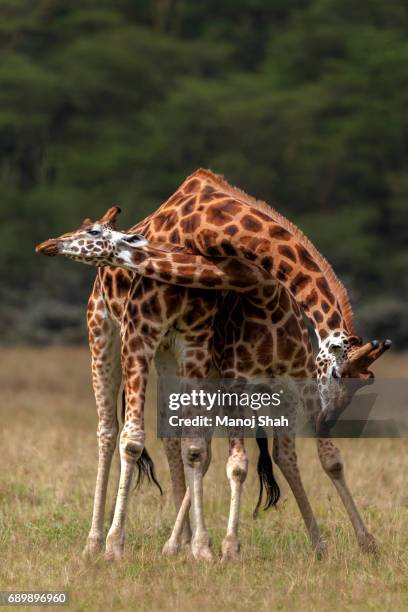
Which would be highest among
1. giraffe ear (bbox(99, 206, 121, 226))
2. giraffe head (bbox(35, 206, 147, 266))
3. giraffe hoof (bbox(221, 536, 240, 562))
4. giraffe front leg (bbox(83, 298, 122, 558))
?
giraffe ear (bbox(99, 206, 121, 226))

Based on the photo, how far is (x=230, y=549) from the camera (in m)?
6.98

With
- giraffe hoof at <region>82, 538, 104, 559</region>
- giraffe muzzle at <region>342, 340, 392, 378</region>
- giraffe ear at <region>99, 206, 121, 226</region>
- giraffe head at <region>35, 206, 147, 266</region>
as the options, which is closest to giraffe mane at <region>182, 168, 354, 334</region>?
giraffe muzzle at <region>342, 340, 392, 378</region>

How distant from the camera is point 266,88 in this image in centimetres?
3491

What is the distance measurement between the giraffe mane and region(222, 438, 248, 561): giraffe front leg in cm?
104

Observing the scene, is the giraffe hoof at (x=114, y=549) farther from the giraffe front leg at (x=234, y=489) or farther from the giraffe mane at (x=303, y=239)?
the giraffe mane at (x=303, y=239)

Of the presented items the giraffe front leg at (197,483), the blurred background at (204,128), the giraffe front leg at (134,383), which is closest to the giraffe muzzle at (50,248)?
the giraffe front leg at (134,383)

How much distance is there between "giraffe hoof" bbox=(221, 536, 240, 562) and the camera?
6.95 metres

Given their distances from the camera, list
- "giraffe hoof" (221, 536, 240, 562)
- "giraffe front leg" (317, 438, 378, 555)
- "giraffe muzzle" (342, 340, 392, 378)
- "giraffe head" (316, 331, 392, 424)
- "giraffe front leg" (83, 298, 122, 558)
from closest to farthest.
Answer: "giraffe muzzle" (342, 340, 392, 378) < "giraffe head" (316, 331, 392, 424) < "giraffe hoof" (221, 536, 240, 562) < "giraffe front leg" (317, 438, 378, 555) < "giraffe front leg" (83, 298, 122, 558)

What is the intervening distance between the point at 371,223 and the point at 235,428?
2676 centimetres

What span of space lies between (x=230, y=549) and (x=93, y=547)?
0.91m

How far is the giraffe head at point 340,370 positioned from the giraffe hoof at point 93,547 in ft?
5.42

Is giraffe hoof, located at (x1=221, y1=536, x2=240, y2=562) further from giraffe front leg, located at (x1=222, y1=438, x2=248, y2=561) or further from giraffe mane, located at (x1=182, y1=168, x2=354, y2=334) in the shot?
giraffe mane, located at (x1=182, y1=168, x2=354, y2=334)

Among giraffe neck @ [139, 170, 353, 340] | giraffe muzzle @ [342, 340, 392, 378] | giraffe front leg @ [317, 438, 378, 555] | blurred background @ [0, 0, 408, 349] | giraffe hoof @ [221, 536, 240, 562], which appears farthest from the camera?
blurred background @ [0, 0, 408, 349]

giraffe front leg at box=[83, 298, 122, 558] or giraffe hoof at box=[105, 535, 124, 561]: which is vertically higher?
giraffe front leg at box=[83, 298, 122, 558]
